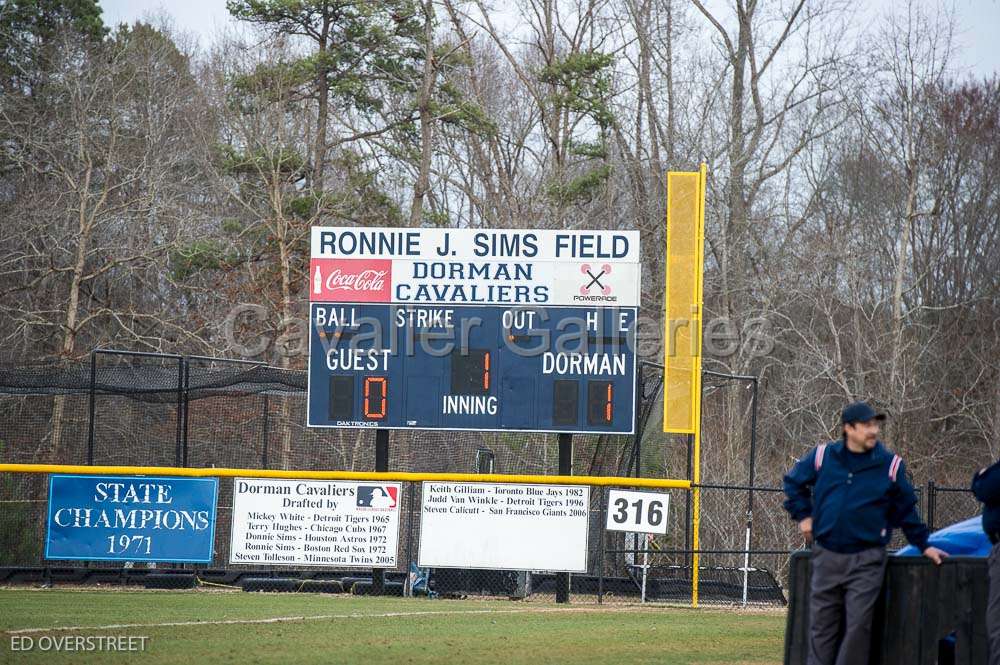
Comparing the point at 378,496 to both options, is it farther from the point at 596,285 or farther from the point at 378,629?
the point at 378,629

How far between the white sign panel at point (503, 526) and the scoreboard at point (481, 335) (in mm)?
857

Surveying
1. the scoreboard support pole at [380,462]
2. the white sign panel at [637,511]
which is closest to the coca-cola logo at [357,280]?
the scoreboard support pole at [380,462]

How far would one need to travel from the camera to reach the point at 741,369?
30.5 m

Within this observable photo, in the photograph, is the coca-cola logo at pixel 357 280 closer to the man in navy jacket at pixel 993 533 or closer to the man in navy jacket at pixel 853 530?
the man in navy jacket at pixel 853 530

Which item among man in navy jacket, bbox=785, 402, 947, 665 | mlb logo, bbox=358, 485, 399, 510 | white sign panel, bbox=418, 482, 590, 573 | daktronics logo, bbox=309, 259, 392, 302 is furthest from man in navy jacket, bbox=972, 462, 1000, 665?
mlb logo, bbox=358, 485, 399, 510

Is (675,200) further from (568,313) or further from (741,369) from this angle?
(741,369)

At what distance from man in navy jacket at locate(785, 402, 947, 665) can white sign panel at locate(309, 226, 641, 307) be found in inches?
331

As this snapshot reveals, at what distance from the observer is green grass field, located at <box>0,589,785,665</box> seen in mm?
8828

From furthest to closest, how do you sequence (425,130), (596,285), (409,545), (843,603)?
(425,130) < (409,545) < (596,285) < (843,603)

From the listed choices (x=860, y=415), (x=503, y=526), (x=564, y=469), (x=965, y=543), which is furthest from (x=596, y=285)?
(x=860, y=415)

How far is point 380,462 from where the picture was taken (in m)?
15.7

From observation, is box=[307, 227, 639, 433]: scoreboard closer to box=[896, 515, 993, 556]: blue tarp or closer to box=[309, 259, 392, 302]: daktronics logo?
box=[309, 259, 392, 302]: daktronics logo

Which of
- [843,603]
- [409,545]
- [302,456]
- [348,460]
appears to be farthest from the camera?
[348,460]

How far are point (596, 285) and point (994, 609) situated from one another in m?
8.89
